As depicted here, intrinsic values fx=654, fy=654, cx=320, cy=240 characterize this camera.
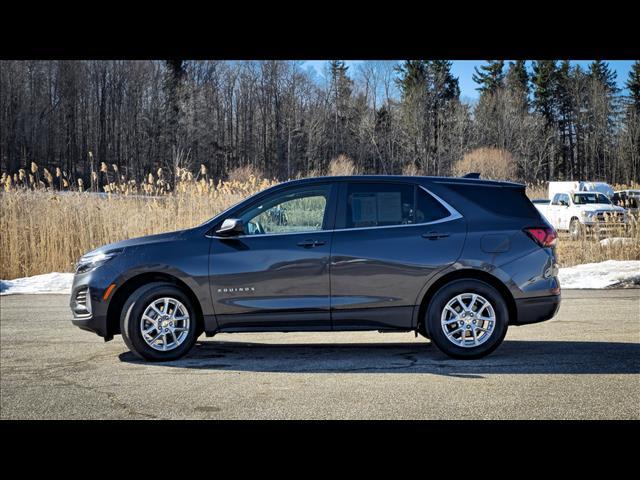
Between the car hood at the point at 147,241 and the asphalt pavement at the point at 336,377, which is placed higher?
the car hood at the point at 147,241

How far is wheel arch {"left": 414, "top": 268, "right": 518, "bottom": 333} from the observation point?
6266mm

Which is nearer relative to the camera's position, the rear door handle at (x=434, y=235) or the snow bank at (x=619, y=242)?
the rear door handle at (x=434, y=235)

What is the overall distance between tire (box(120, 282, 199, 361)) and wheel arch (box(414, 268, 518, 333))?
2.19 metres

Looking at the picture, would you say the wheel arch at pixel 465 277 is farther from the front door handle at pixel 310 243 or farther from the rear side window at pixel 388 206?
the front door handle at pixel 310 243

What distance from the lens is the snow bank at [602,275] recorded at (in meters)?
10.2

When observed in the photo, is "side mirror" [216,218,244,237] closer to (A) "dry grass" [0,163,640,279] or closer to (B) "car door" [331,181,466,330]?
(B) "car door" [331,181,466,330]

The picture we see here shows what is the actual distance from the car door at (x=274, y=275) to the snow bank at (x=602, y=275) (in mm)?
5680

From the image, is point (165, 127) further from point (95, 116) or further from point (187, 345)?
point (187, 345)

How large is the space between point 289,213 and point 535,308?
2.58 m

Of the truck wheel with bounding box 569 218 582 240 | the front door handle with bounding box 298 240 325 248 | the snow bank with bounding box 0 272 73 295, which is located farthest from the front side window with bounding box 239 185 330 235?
the truck wheel with bounding box 569 218 582 240

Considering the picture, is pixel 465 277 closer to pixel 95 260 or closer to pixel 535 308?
pixel 535 308

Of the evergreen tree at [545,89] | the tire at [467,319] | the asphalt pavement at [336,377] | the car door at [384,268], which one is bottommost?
the asphalt pavement at [336,377]

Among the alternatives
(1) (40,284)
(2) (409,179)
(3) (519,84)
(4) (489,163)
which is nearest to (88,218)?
(1) (40,284)

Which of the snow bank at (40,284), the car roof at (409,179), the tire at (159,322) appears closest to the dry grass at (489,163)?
the snow bank at (40,284)
